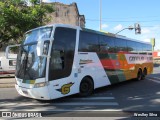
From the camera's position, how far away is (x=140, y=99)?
11.3m

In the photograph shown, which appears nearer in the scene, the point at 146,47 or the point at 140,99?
the point at 140,99

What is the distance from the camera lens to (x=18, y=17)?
16812 mm

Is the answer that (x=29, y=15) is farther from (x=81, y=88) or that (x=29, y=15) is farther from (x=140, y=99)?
(x=140, y=99)

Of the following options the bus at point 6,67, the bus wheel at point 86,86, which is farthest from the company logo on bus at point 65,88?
the bus at point 6,67

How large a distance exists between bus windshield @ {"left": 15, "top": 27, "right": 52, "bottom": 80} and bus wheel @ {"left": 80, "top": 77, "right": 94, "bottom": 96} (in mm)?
2469

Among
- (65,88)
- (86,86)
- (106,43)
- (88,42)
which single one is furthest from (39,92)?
(106,43)

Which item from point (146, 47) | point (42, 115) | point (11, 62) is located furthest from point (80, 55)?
point (11, 62)

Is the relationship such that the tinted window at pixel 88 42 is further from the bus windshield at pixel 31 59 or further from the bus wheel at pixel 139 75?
the bus wheel at pixel 139 75

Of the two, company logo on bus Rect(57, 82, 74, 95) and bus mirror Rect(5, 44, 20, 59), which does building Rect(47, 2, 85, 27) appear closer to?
bus mirror Rect(5, 44, 20, 59)

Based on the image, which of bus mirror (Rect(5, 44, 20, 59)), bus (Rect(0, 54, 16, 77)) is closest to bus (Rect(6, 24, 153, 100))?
bus mirror (Rect(5, 44, 20, 59))

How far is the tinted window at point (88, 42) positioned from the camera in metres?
11.9

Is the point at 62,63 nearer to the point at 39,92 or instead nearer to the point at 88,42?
the point at 39,92

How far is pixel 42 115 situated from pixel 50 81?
67.1 inches

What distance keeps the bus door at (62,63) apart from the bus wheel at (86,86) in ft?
2.94
